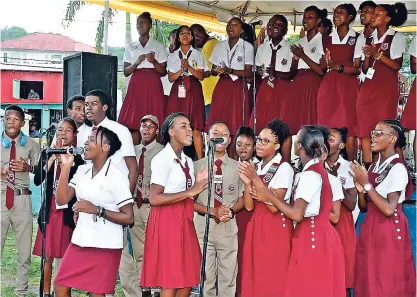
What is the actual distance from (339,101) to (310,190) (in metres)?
2.47

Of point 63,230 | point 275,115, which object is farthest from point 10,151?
point 275,115

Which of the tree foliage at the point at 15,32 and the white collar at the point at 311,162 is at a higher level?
the tree foliage at the point at 15,32

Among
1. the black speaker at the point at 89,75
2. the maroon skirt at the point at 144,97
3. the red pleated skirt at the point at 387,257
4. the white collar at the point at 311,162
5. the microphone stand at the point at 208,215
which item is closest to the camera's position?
the microphone stand at the point at 208,215

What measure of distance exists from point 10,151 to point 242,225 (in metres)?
2.36

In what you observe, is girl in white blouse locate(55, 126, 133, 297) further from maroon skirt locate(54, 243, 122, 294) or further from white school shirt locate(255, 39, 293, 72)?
white school shirt locate(255, 39, 293, 72)

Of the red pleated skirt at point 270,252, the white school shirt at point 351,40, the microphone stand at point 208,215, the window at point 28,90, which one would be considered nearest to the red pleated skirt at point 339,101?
the white school shirt at point 351,40

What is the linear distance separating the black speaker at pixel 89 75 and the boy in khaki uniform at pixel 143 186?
0.50 meters

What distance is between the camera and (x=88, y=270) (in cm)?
425

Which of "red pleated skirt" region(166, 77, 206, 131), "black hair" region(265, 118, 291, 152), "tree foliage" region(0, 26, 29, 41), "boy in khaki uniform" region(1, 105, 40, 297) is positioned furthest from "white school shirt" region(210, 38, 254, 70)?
"tree foliage" region(0, 26, 29, 41)

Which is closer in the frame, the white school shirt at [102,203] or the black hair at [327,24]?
the white school shirt at [102,203]

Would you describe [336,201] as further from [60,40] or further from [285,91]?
[60,40]

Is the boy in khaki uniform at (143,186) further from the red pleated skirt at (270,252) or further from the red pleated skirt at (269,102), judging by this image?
the red pleated skirt at (270,252)

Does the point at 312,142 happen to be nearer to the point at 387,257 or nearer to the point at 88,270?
the point at 387,257

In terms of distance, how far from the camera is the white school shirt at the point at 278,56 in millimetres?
7031
